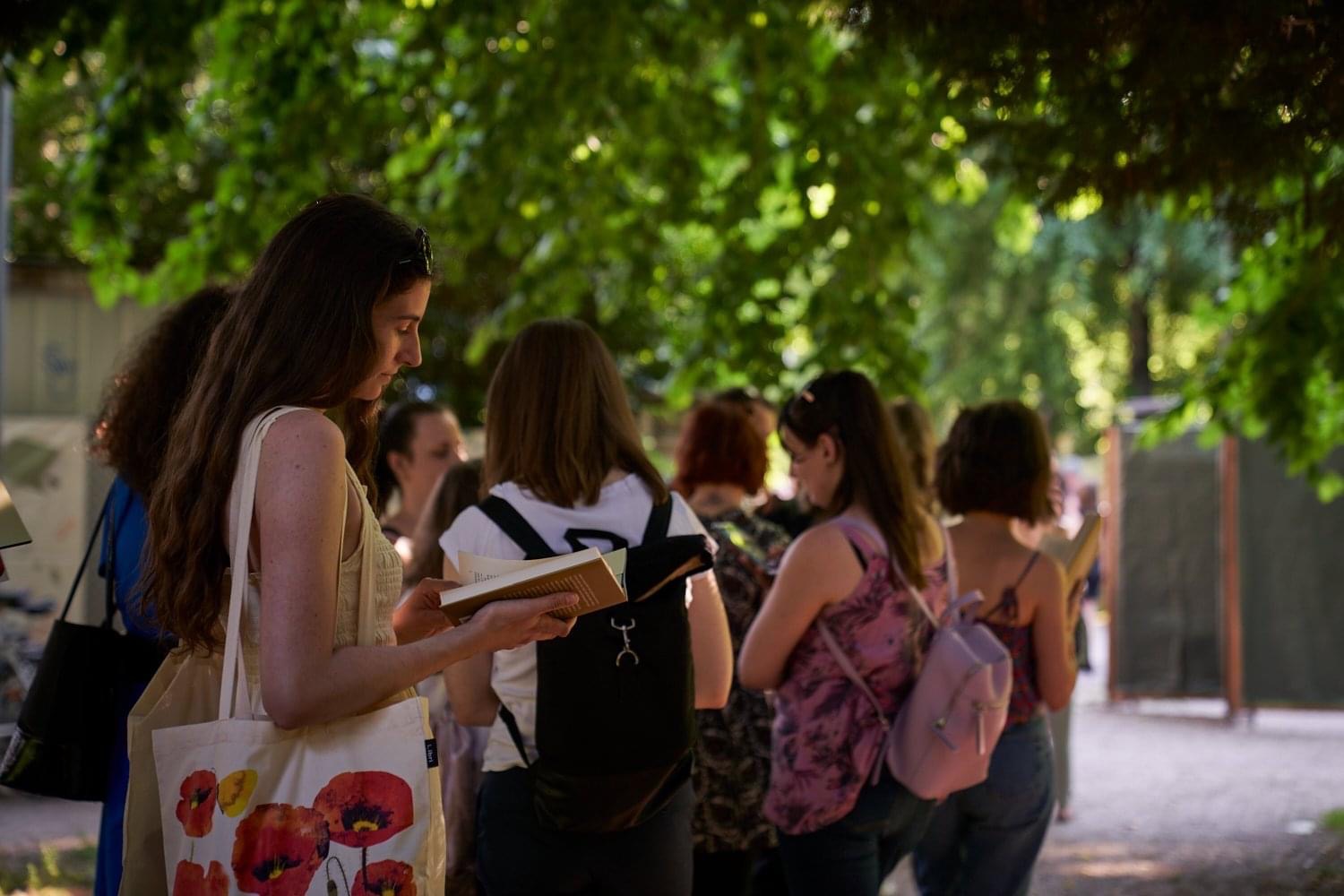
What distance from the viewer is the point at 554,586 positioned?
7.11 feet

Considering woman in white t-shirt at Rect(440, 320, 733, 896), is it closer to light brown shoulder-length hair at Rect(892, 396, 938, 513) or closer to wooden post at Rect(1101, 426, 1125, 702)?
light brown shoulder-length hair at Rect(892, 396, 938, 513)

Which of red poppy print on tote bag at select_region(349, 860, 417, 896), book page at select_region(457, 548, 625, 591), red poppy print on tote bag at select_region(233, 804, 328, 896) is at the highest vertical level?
book page at select_region(457, 548, 625, 591)

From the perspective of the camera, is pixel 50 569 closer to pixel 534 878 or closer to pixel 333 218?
pixel 534 878

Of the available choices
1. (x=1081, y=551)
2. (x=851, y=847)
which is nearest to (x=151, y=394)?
(x=851, y=847)

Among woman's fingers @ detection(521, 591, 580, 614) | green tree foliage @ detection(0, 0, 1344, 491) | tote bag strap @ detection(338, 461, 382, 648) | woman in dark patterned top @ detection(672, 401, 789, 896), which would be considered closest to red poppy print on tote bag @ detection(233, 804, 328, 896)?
tote bag strap @ detection(338, 461, 382, 648)

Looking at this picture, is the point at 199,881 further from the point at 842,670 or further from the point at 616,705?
the point at 842,670

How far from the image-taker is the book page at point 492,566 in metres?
2.30

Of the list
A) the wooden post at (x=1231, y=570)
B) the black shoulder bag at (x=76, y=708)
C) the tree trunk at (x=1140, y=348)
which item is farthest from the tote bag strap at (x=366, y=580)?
the tree trunk at (x=1140, y=348)

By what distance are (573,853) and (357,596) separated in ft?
3.48

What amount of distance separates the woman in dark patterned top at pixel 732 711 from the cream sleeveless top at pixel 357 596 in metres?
1.66

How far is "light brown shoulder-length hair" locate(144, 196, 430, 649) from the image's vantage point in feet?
6.99

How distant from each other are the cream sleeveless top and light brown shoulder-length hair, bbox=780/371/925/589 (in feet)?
5.48

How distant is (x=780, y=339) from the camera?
7891 millimetres

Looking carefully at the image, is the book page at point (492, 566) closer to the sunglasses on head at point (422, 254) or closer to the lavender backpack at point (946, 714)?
the sunglasses on head at point (422, 254)
